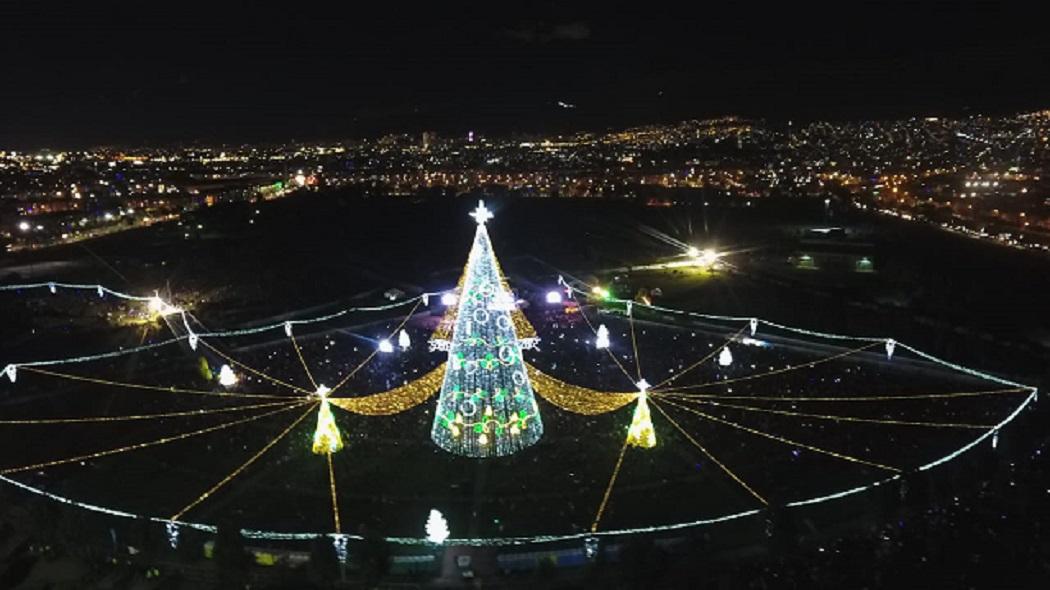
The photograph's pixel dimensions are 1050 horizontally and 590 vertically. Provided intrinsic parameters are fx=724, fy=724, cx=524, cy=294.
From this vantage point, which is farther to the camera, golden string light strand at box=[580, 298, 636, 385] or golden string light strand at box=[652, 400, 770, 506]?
golden string light strand at box=[580, 298, 636, 385]

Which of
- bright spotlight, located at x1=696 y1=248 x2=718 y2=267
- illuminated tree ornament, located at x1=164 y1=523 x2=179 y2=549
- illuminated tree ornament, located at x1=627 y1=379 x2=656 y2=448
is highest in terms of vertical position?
bright spotlight, located at x1=696 y1=248 x2=718 y2=267

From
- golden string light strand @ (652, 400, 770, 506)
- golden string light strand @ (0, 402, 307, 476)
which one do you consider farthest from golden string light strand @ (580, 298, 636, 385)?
golden string light strand @ (0, 402, 307, 476)

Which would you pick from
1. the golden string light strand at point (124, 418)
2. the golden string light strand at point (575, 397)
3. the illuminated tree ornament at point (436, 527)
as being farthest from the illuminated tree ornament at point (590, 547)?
the golden string light strand at point (124, 418)

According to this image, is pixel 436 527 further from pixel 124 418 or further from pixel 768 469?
pixel 124 418

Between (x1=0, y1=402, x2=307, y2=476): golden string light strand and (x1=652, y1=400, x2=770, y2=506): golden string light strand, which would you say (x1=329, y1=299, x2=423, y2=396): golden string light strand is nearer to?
(x1=0, y1=402, x2=307, y2=476): golden string light strand

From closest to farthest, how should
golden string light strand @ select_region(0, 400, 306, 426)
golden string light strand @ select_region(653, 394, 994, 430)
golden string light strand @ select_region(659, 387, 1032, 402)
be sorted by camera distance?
golden string light strand @ select_region(653, 394, 994, 430) → golden string light strand @ select_region(0, 400, 306, 426) → golden string light strand @ select_region(659, 387, 1032, 402)

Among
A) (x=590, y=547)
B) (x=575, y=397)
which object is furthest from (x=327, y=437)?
(x=590, y=547)

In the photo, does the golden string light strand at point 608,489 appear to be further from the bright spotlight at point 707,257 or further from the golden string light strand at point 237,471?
the bright spotlight at point 707,257
